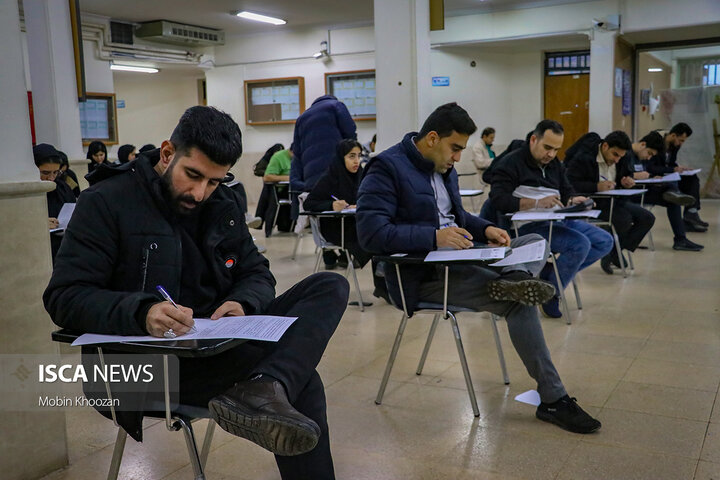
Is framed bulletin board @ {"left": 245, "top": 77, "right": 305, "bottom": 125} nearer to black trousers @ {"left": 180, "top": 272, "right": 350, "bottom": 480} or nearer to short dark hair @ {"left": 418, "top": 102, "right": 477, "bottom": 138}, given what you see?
short dark hair @ {"left": 418, "top": 102, "right": 477, "bottom": 138}

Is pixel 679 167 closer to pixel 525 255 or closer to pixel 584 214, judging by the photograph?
pixel 584 214

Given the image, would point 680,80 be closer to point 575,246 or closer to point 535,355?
point 575,246

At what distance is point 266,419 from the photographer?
5.04 ft

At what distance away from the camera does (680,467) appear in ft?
7.51

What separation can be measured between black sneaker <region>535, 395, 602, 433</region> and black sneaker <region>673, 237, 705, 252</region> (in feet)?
15.6

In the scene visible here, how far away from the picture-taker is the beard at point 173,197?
1.86 m

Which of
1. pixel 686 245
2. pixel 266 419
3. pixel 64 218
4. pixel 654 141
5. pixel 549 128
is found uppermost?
pixel 549 128

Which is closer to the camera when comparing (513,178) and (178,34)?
(513,178)

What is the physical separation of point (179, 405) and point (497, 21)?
9.90 metres

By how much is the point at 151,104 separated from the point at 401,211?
47.7ft

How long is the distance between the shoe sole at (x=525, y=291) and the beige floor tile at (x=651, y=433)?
53 cm

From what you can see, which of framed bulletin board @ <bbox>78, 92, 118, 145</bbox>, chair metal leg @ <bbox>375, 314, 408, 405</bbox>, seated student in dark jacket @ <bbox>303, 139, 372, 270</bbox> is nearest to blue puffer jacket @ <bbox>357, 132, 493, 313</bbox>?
chair metal leg @ <bbox>375, 314, 408, 405</bbox>

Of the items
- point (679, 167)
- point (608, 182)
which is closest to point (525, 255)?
point (608, 182)

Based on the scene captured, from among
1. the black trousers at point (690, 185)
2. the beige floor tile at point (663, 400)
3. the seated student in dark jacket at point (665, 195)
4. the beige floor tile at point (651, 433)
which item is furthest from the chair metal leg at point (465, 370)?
the black trousers at point (690, 185)
